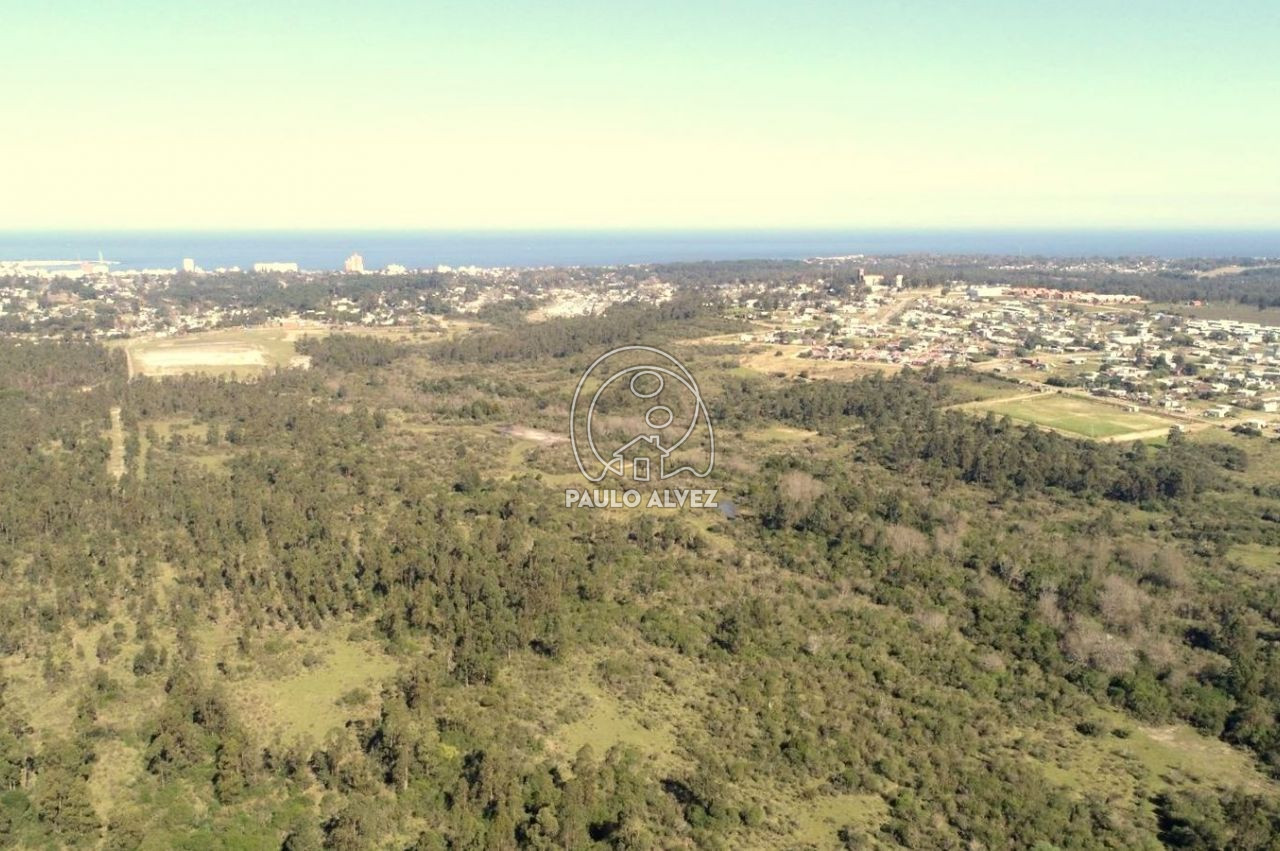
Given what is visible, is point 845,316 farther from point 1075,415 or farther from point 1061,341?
point 1075,415

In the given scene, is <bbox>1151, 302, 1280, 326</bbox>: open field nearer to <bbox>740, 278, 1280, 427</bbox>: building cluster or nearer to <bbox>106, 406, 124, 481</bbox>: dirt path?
<bbox>740, 278, 1280, 427</bbox>: building cluster

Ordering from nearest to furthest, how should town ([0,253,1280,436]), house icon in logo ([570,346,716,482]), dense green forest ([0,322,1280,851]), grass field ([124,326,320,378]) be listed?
1. dense green forest ([0,322,1280,851])
2. house icon in logo ([570,346,716,482])
3. town ([0,253,1280,436])
4. grass field ([124,326,320,378])

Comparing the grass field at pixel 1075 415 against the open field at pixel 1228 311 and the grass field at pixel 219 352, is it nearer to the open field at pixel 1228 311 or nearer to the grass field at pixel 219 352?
the open field at pixel 1228 311

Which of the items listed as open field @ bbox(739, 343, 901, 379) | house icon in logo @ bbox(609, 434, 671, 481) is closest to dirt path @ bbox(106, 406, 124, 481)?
house icon in logo @ bbox(609, 434, 671, 481)

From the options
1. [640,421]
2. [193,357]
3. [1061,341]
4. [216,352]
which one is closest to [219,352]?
[216,352]

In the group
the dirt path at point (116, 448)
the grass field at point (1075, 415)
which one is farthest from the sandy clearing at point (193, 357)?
the grass field at point (1075, 415)
